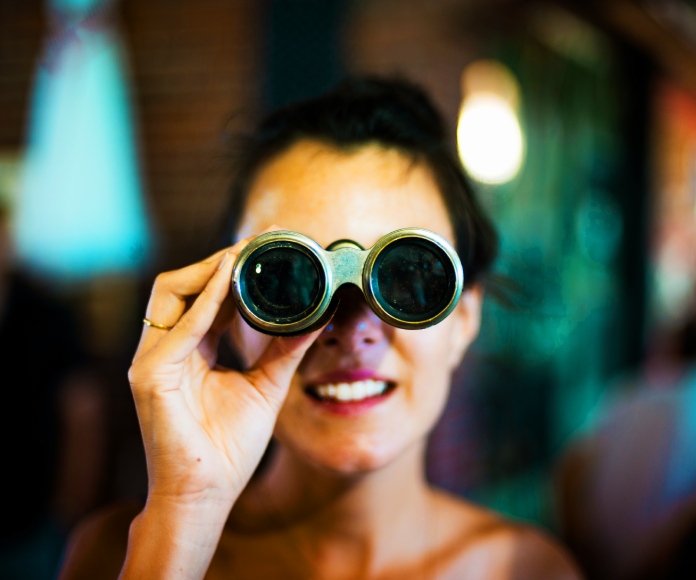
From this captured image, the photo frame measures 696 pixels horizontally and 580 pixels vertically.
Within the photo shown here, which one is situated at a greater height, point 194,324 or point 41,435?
point 194,324

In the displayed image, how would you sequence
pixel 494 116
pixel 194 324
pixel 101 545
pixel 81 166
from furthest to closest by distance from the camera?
1. pixel 494 116
2. pixel 81 166
3. pixel 101 545
4. pixel 194 324

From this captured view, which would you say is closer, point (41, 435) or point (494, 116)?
point (41, 435)

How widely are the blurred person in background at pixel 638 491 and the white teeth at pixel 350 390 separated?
27.6 inches

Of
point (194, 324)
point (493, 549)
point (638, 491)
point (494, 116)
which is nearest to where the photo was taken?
point (194, 324)

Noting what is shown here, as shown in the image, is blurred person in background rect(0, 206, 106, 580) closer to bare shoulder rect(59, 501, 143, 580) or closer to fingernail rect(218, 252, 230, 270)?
bare shoulder rect(59, 501, 143, 580)

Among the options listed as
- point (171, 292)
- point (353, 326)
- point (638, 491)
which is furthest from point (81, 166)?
point (638, 491)

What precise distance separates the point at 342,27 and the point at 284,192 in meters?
1.62

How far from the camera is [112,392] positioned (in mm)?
1725

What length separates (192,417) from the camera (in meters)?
0.74

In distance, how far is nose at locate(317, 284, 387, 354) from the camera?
797 millimetres

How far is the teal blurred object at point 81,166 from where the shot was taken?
72.9 inches

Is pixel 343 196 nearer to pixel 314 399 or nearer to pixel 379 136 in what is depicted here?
pixel 379 136

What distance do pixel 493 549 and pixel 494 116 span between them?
5.97 ft

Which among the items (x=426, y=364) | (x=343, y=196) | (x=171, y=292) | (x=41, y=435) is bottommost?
Result: (x=41, y=435)
